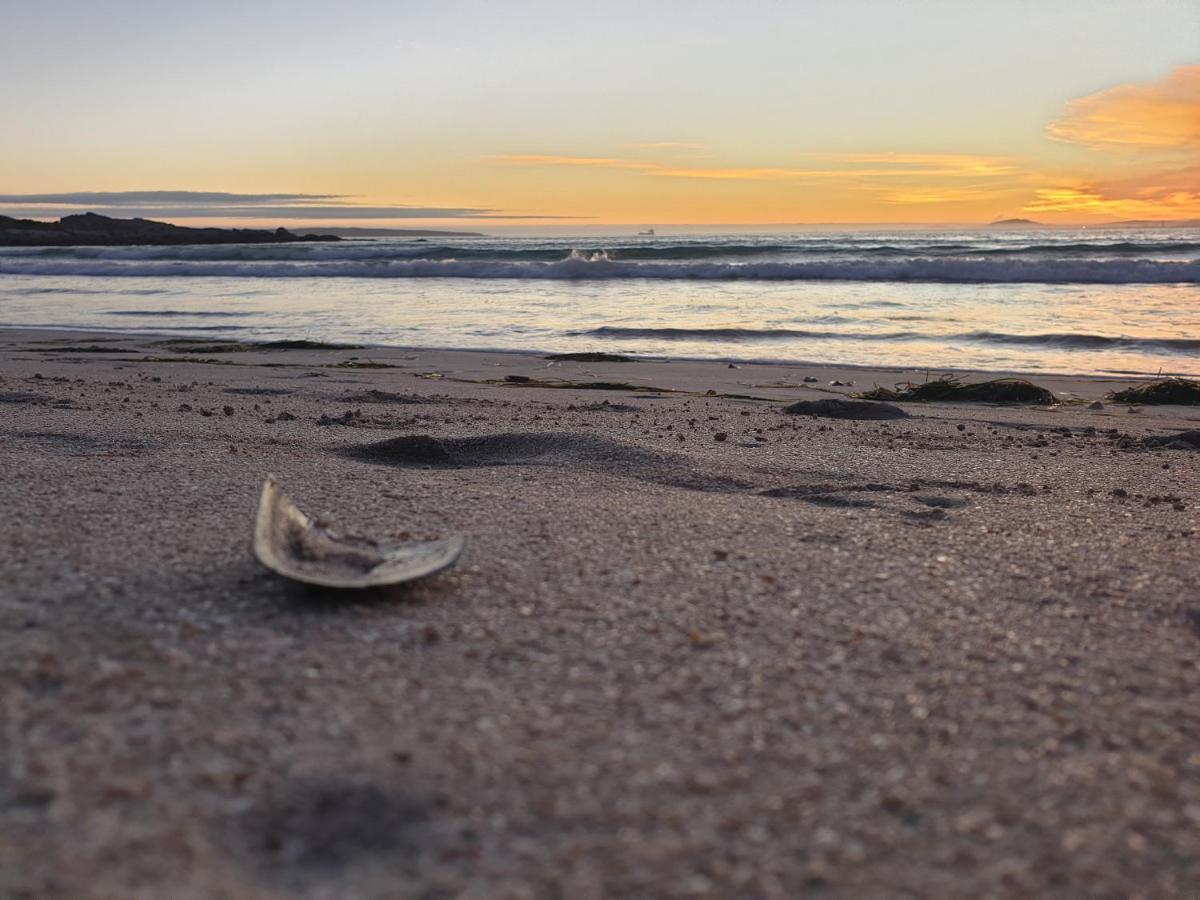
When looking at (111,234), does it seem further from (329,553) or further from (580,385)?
(329,553)

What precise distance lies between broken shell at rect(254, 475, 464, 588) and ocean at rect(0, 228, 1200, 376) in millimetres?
7445

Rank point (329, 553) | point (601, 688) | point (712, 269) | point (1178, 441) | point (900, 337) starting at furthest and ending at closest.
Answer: point (712, 269) → point (900, 337) → point (1178, 441) → point (329, 553) → point (601, 688)

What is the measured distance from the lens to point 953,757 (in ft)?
5.48

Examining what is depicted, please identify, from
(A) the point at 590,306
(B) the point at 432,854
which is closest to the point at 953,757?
(B) the point at 432,854

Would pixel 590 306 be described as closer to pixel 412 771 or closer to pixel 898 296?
pixel 898 296

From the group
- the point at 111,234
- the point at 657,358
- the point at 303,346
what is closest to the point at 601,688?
the point at 657,358

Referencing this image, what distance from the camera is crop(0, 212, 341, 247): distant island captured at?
44781mm

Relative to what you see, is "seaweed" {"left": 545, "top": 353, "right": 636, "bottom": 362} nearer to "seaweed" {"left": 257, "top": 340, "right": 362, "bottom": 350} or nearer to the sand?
"seaweed" {"left": 257, "top": 340, "right": 362, "bottom": 350}

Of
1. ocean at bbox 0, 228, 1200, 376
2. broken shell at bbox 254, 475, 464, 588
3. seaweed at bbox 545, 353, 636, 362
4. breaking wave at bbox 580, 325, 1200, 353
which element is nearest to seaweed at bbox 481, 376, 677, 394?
seaweed at bbox 545, 353, 636, 362

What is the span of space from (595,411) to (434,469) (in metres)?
2.29

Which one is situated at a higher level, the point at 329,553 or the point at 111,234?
the point at 111,234

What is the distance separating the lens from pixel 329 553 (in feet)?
8.14

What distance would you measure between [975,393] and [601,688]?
571 cm

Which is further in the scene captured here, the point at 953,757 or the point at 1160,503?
the point at 1160,503
